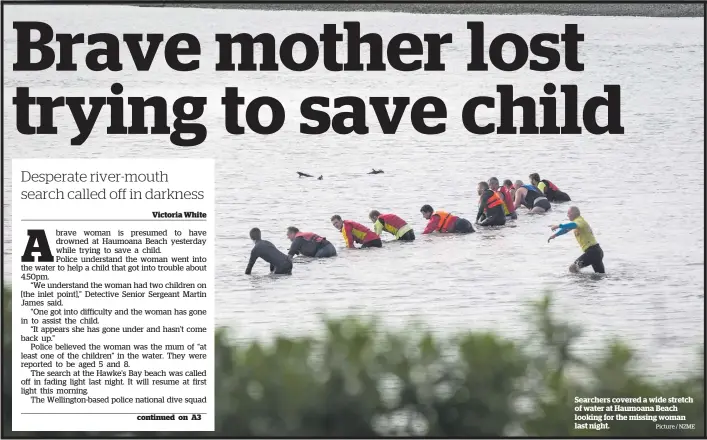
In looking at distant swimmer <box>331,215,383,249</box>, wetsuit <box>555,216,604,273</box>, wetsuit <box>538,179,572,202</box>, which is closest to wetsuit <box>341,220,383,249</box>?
distant swimmer <box>331,215,383,249</box>

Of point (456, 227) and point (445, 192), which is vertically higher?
point (445, 192)

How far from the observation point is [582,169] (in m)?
21.9

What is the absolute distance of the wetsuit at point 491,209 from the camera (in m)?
17.7

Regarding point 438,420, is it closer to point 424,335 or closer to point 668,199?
point 424,335

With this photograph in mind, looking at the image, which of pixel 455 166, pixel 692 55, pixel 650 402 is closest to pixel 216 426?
pixel 650 402

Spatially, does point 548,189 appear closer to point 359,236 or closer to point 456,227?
point 456,227

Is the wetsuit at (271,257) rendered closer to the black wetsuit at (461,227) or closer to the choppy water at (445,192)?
the choppy water at (445,192)

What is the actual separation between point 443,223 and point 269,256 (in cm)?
363

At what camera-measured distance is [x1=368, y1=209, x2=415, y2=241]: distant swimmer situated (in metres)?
16.9

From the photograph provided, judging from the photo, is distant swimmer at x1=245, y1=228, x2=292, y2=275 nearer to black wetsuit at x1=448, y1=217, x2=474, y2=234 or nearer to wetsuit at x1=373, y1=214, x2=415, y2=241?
wetsuit at x1=373, y1=214, x2=415, y2=241

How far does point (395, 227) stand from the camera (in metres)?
16.9

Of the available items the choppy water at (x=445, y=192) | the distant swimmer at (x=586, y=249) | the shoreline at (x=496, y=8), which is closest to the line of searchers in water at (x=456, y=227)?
the distant swimmer at (x=586, y=249)

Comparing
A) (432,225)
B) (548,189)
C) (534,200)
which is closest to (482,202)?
(432,225)

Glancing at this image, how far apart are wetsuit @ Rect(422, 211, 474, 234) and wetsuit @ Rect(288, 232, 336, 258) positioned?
6.28 feet
